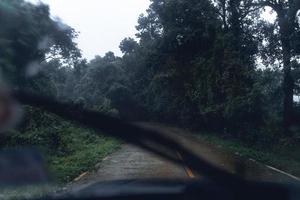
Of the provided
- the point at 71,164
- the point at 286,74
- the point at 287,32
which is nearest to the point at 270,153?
the point at 286,74

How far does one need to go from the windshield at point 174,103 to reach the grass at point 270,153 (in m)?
A: 0.06

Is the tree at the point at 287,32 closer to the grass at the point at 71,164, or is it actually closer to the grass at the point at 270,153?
the grass at the point at 270,153

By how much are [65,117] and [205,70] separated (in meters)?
27.5

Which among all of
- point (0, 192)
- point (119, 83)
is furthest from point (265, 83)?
point (119, 83)

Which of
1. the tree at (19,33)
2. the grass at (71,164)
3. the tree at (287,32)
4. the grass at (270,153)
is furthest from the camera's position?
the tree at (287,32)

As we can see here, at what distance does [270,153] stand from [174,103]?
1623cm

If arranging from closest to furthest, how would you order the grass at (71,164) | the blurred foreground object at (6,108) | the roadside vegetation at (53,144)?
the blurred foreground object at (6,108) → the grass at (71,164) → the roadside vegetation at (53,144)

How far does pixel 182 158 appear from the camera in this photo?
5.84 ft

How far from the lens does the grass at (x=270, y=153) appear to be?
1689 cm

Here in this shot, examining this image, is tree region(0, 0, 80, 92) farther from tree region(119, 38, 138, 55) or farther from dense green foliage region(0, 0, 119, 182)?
tree region(119, 38, 138, 55)

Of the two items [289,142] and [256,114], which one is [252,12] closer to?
[256,114]

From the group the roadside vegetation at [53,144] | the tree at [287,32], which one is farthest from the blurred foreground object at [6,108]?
the tree at [287,32]

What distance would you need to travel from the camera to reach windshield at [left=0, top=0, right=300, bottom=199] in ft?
9.40

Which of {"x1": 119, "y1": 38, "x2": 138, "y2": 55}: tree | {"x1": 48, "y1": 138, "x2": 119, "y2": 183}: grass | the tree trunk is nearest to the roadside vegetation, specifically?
{"x1": 48, "y1": 138, "x2": 119, "y2": 183}: grass
